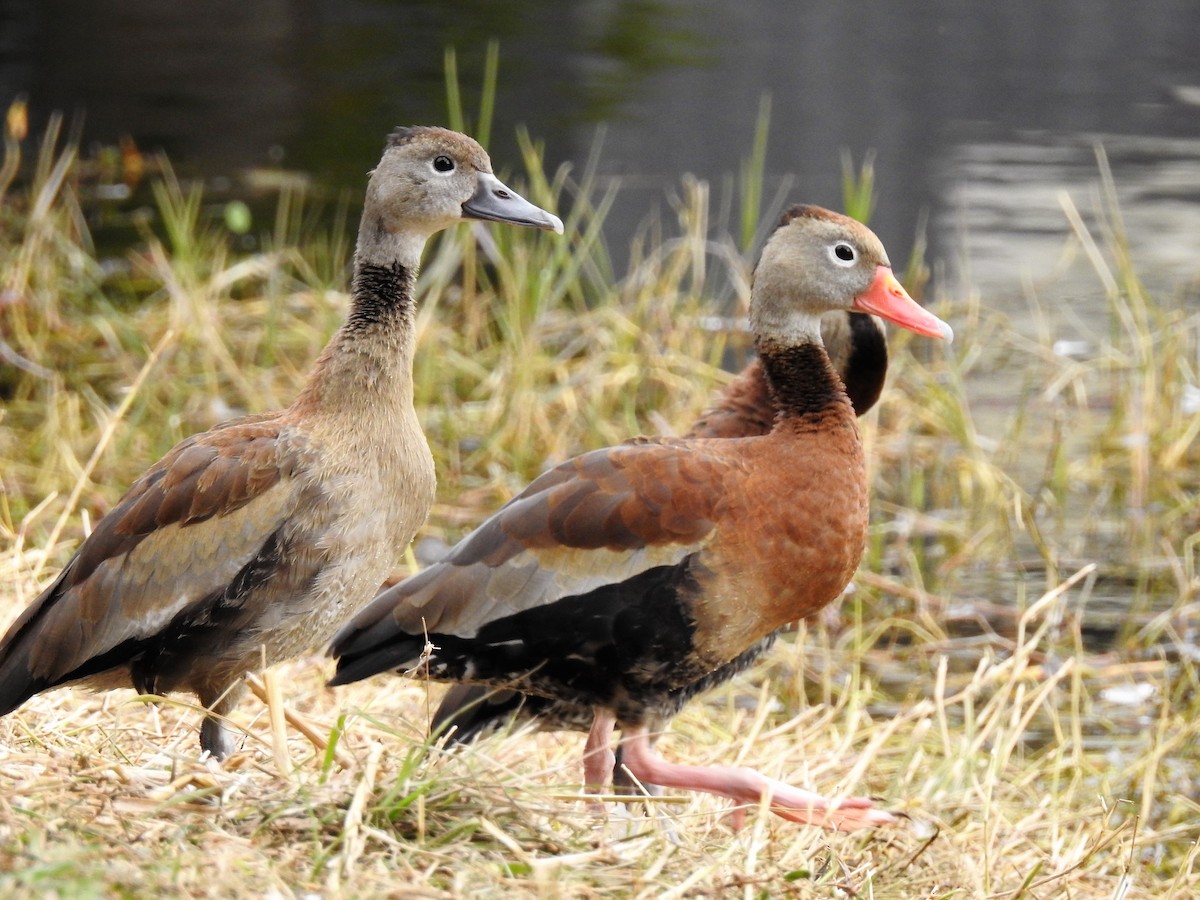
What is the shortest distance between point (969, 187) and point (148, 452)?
617 cm

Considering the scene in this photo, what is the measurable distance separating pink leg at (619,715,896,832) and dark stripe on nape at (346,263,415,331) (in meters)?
1.05

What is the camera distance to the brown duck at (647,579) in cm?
371

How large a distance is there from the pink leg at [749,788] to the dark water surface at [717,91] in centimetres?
527

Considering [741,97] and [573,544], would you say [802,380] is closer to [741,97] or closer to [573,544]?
[573,544]

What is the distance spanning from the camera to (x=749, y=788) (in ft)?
12.2

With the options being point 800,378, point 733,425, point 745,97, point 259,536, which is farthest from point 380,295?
point 745,97

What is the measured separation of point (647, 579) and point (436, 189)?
944mm

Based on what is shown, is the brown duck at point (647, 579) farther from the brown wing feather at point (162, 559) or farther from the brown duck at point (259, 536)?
the brown wing feather at point (162, 559)

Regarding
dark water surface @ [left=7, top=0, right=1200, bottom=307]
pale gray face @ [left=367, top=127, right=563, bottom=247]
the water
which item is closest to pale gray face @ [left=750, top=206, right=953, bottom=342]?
pale gray face @ [left=367, top=127, right=563, bottom=247]

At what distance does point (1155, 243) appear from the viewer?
9.55 meters

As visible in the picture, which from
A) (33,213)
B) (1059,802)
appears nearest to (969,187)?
A: (33,213)

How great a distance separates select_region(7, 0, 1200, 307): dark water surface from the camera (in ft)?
35.3

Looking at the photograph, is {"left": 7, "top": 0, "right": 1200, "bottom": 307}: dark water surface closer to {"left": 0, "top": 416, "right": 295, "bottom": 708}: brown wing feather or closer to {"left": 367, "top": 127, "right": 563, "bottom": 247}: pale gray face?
{"left": 367, "top": 127, "right": 563, "bottom": 247}: pale gray face

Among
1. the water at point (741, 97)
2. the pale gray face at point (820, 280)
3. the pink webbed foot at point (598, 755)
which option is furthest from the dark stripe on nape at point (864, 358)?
the water at point (741, 97)
